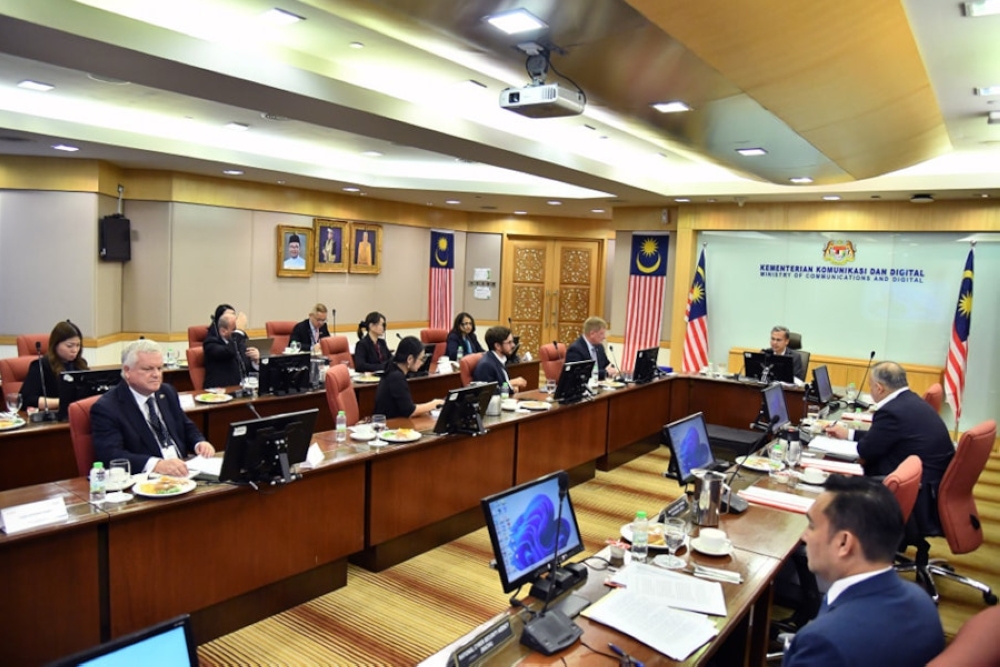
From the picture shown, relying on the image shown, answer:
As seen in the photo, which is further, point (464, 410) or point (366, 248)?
point (366, 248)

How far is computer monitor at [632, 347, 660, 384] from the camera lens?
7086 mm

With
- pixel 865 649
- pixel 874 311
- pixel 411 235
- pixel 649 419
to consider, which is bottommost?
pixel 649 419

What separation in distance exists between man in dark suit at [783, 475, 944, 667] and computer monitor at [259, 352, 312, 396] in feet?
15.3

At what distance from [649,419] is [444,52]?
14.6ft

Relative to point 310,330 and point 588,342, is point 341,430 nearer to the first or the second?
point 588,342

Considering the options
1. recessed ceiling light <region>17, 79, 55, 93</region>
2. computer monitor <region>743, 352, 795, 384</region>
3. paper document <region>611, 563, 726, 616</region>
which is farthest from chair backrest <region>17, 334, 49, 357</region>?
computer monitor <region>743, 352, 795, 384</region>

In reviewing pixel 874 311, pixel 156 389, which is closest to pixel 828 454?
pixel 156 389

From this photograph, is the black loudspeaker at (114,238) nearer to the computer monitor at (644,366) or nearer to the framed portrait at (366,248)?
the framed portrait at (366,248)

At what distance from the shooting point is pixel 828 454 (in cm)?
451

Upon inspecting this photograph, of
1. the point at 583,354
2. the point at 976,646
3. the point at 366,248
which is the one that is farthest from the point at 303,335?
the point at 976,646

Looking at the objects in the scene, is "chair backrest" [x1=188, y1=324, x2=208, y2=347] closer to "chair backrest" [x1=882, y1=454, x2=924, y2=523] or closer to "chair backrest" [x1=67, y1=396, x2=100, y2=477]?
"chair backrest" [x1=67, y1=396, x2=100, y2=477]

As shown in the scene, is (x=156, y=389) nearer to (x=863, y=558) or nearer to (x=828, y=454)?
(x=863, y=558)

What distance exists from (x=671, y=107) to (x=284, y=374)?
374cm

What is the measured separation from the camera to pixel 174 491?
3045 millimetres
